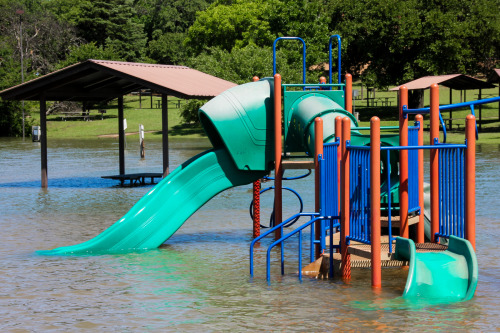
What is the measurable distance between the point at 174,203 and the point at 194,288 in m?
3.23

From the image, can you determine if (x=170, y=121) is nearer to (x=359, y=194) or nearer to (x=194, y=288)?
(x=194, y=288)

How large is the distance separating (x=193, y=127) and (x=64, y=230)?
44580 mm

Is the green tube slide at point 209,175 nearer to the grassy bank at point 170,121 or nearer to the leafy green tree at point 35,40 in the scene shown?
the grassy bank at point 170,121

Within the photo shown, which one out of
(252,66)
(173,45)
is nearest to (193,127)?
(252,66)

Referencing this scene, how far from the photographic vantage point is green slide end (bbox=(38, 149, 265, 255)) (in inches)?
542

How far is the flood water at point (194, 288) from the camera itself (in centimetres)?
891

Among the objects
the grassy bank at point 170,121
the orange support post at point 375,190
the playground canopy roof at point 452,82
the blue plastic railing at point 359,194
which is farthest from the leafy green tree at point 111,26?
the orange support post at point 375,190

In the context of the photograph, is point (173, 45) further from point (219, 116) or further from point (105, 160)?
point (219, 116)

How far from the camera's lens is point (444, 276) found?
9.91 m

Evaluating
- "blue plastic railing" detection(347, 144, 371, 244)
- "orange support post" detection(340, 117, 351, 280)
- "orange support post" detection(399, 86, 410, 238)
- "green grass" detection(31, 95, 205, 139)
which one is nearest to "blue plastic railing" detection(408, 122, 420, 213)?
"orange support post" detection(399, 86, 410, 238)

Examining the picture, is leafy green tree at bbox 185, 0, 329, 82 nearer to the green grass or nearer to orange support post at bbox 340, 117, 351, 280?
the green grass

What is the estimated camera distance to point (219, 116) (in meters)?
13.4

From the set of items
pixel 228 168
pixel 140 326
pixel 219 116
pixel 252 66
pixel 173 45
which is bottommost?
pixel 140 326

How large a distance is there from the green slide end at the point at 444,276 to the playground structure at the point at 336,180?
17 mm
